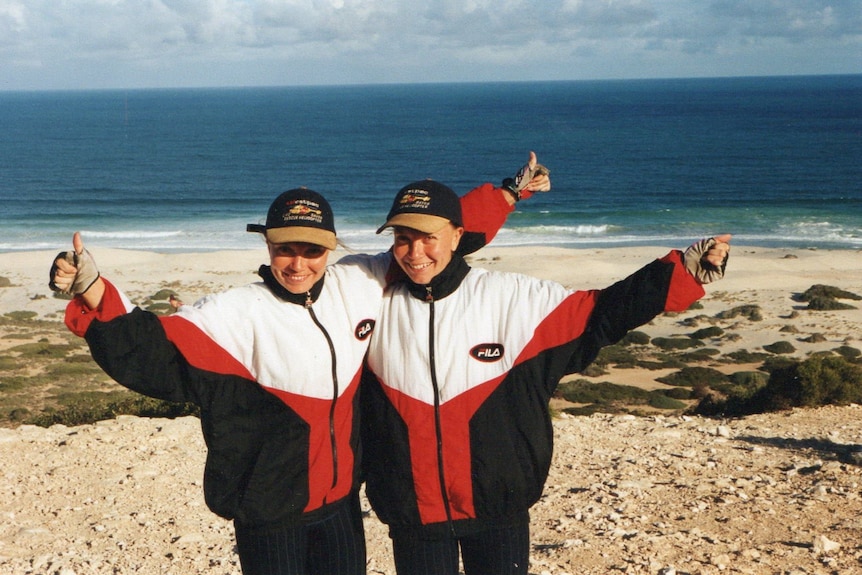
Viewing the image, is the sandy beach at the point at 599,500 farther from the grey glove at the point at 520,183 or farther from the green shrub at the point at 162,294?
the green shrub at the point at 162,294

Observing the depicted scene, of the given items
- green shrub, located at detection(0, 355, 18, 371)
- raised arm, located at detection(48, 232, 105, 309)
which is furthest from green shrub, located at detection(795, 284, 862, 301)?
raised arm, located at detection(48, 232, 105, 309)

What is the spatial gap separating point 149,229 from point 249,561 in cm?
4746

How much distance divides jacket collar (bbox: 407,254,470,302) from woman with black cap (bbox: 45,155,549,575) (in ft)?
0.52

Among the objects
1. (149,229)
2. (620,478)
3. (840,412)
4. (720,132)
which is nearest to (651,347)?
(840,412)

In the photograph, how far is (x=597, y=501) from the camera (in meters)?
6.84

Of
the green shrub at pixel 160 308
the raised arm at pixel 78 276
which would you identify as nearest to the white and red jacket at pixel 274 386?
the raised arm at pixel 78 276

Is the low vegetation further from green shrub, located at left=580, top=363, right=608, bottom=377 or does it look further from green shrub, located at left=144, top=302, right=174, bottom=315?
green shrub, located at left=144, top=302, right=174, bottom=315

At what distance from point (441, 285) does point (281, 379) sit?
2.14ft

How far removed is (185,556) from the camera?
6.08 m

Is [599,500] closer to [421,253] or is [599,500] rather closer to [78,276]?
Result: [421,253]

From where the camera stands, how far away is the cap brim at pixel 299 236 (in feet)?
10.1

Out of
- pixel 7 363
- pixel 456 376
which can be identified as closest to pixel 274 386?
pixel 456 376

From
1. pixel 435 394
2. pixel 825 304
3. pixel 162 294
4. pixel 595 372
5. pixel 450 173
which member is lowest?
pixel 825 304

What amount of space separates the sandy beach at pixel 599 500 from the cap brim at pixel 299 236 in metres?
3.09
